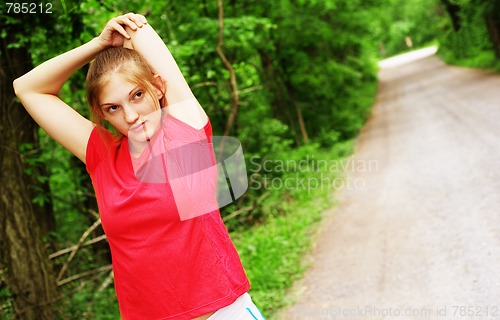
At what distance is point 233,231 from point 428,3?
3716cm

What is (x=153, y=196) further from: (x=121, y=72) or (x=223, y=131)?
(x=223, y=131)

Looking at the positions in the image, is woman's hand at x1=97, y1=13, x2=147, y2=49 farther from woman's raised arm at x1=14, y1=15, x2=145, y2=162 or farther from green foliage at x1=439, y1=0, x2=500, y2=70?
green foliage at x1=439, y1=0, x2=500, y2=70

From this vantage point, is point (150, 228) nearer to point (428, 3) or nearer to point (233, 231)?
point (233, 231)

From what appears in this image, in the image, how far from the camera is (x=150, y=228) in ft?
5.36

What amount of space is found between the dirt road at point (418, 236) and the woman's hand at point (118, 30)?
3312mm

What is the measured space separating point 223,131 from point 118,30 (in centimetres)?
810

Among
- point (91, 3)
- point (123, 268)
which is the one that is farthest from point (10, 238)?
point (123, 268)

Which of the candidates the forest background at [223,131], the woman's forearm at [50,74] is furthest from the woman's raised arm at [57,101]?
the forest background at [223,131]

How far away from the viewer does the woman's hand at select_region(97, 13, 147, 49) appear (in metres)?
1.83

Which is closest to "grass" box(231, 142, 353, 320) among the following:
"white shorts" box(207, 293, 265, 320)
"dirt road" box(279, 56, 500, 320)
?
"dirt road" box(279, 56, 500, 320)

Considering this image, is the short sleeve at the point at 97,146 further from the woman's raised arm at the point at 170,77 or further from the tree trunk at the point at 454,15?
the tree trunk at the point at 454,15

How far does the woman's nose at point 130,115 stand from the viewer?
5.49 ft

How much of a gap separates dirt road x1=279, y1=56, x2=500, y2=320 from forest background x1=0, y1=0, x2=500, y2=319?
1.63 ft

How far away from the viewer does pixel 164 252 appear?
1626 millimetres
